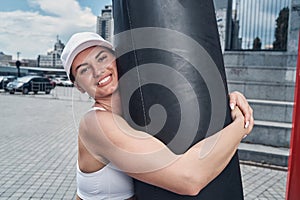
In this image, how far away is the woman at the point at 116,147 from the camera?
1.08 m

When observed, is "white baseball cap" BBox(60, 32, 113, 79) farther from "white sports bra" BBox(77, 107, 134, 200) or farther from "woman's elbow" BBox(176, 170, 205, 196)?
"woman's elbow" BBox(176, 170, 205, 196)

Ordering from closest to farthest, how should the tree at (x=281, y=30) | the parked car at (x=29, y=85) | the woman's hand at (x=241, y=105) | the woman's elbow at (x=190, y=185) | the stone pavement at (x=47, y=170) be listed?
the woman's elbow at (x=190, y=185), the woman's hand at (x=241, y=105), the stone pavement at (x=47, y=170), the tree at (x=281, y=30), the parked car at (x=29, y=85)

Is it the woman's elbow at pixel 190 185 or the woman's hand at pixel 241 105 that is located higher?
the woman's hand at pixel 241 105

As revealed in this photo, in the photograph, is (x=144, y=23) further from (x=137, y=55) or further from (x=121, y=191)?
(x=121, y=191)

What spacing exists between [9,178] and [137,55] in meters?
4.30

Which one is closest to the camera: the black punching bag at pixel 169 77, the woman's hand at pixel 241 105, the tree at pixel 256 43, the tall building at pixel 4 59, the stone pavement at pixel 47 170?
the black punching bag at pixel 169 77

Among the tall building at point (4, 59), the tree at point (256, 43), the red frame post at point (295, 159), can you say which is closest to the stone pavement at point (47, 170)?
the red frame post at point (295, 159)

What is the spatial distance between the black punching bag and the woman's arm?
0.07m

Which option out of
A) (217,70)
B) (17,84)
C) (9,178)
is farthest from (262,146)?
(17,84)

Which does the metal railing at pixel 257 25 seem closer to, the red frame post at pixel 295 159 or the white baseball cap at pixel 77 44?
the red frame post at pixel 295 159

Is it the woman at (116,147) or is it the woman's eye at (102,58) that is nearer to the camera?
the woman at (116,147)

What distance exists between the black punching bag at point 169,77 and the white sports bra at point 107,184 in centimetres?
10

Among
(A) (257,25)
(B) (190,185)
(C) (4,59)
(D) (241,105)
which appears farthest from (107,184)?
(C) (4,59)

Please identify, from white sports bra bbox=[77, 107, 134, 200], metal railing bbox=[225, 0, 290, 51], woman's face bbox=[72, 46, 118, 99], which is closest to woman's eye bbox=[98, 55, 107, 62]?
woman's face bbox=[72, 46, 118, 99]
